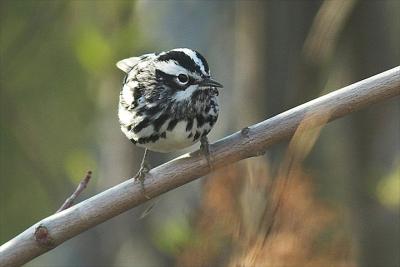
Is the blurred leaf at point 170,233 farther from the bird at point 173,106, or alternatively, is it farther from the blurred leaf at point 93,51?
the blurred leaf at point 93,51

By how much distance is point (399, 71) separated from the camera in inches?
111

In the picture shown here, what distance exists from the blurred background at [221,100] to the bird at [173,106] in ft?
0.69

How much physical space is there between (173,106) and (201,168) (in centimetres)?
62

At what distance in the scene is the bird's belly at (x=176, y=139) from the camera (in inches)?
139

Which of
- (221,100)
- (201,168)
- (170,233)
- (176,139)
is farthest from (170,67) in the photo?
(221,100)

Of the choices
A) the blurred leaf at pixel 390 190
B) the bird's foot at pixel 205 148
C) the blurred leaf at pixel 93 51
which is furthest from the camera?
the blurred leaf at pixel 93 51

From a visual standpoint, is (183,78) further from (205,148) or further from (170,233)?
(170,233)

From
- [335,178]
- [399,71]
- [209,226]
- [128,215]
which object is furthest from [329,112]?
[128,215]

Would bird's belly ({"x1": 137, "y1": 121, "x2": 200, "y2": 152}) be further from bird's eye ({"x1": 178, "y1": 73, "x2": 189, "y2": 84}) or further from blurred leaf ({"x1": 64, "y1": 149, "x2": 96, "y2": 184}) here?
blurred leaf ({"x1": 64, "y1": 149, "x2": 96, "y2": 184})

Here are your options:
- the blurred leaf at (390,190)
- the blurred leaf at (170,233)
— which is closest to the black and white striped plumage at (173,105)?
the blurred leaf at (170,233)

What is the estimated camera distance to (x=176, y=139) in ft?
11.6

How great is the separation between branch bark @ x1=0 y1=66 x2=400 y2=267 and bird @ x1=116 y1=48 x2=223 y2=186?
1.22 feet

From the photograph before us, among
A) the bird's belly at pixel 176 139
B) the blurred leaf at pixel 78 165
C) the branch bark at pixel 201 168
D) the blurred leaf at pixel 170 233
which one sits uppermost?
the branch bark at pixel 201 168

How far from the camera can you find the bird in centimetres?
355
